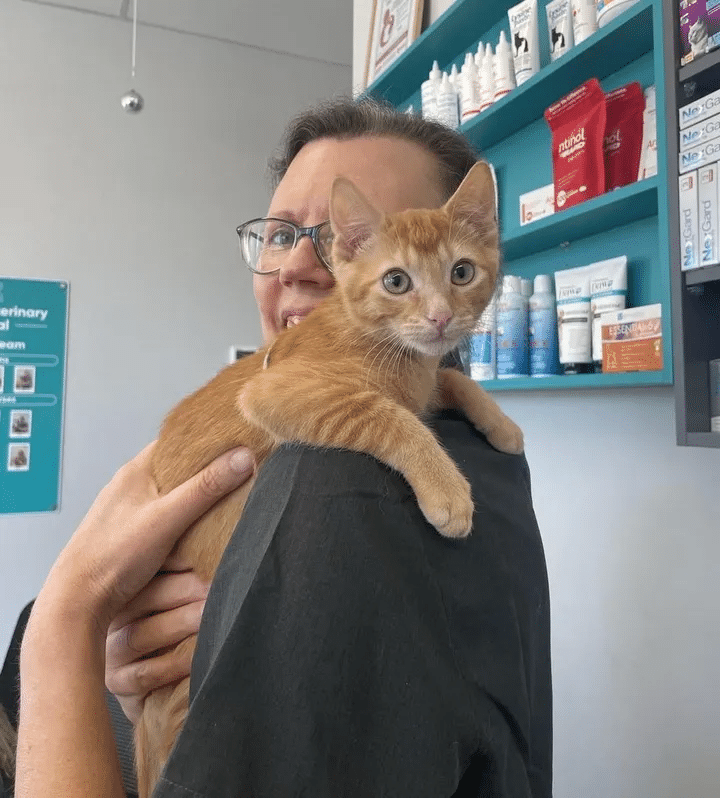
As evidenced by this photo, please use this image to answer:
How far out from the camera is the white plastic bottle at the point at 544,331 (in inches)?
58.4

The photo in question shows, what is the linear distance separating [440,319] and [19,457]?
2712mm

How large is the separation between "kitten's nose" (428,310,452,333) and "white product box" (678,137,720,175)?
0.54 metres

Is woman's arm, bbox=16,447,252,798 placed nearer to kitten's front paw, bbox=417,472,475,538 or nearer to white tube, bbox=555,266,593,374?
kitten's front paw, bbox=417,472,475,538

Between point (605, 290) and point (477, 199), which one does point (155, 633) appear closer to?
point (477, 199)

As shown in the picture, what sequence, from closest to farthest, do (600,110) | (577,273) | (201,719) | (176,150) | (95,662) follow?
Result: (201,719), (95,662), (600,110), (577,273), (176,150)

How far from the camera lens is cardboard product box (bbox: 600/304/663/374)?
1.20 meters

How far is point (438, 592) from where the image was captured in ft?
1.74

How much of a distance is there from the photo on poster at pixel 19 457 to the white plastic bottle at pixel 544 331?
2454 mm

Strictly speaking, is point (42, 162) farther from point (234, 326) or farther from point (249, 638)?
point (249, 638)

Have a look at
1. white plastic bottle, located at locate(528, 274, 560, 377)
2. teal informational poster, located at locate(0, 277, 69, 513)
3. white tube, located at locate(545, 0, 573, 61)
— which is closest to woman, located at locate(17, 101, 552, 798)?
white plastic bottle, located at locate(528, 274, 560, 377)

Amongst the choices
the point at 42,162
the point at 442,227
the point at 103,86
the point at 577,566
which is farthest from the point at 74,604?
the point at 103,86

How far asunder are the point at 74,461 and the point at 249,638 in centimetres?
284

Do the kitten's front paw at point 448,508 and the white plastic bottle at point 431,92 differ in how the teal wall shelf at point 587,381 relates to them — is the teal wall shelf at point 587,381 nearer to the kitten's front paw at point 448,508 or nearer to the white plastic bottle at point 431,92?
the kitten's front paw at point 448,508

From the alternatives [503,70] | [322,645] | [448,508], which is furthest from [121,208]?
[322,645]
